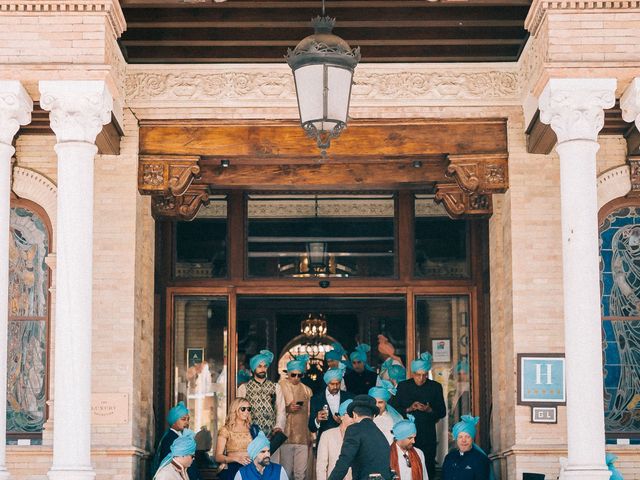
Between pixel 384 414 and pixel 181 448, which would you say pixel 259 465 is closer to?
pixel 181 448

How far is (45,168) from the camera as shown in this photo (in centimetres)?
Answer: 1475

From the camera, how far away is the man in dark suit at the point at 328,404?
1469cm

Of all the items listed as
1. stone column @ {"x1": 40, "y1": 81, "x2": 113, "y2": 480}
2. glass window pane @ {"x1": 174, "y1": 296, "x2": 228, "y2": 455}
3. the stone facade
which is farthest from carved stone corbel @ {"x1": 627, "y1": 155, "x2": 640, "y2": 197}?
stone column @ {"x1": 40, "y1": 81, "x2": 113, "y2": 480}

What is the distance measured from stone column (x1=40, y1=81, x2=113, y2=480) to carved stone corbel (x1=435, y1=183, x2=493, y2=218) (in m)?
4.44

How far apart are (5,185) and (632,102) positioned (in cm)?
577

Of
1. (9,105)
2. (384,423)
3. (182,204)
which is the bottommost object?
(384,423)

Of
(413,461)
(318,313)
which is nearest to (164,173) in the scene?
(413,461)

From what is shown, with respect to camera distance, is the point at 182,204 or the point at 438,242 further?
the point at 438,242

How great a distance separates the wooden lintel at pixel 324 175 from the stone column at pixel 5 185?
3.12m

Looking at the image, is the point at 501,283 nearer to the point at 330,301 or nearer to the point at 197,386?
the point at 197,386

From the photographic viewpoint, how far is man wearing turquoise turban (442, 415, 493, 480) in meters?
14.1

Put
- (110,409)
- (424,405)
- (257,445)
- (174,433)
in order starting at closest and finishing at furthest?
(257,445)
(110,409)
(174,433)
(424,405)

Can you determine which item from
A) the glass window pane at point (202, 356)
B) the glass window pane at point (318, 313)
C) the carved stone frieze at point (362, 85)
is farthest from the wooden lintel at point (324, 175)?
the glass window pane at point (318, 313)

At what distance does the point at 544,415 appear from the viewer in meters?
14.0
